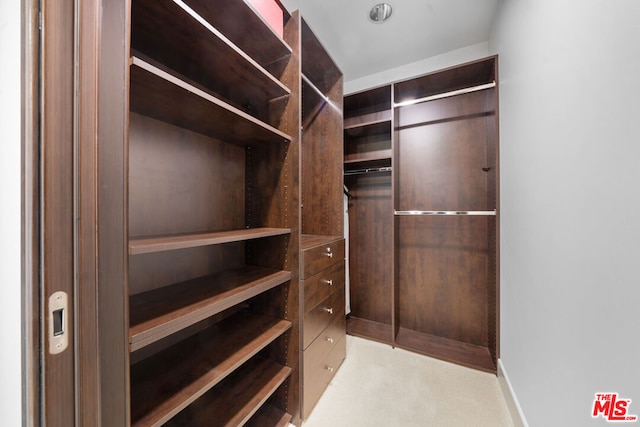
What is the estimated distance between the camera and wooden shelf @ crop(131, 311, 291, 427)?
750 millimetres

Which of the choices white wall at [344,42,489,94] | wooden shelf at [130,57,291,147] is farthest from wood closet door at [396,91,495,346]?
wooden shelf at [130,57,291,147]

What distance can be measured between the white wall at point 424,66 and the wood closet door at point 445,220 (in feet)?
1.23

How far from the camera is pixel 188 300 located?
2.96 ft

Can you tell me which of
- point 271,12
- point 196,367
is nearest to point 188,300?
point 196,367

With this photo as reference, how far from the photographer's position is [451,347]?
1980mm

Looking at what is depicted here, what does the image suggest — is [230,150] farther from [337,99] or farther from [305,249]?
[337,99]

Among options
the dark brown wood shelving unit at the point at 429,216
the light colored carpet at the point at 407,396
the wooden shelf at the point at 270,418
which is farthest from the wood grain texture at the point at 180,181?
the light colored carpet at the point at 407,396

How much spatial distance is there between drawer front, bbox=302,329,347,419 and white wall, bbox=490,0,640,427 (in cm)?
111

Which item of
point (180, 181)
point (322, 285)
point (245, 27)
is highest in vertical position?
point (245, 27)

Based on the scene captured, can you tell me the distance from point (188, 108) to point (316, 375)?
65.2 inches

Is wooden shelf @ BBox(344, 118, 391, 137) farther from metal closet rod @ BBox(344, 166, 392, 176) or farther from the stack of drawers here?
the stack of drawers

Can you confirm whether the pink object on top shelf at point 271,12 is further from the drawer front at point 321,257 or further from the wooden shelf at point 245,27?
the drawer front at point 321,257

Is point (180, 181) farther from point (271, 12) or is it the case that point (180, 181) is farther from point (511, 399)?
point (511, 399)
